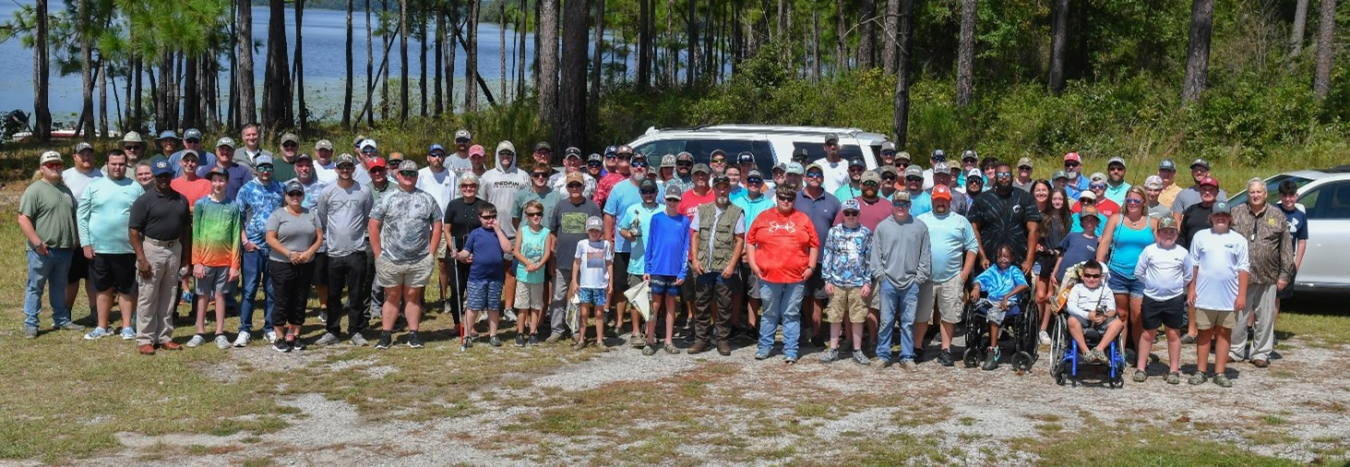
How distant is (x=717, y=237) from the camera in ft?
37.3

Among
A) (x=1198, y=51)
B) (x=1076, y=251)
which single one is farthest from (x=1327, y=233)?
(x=1198, y=51)

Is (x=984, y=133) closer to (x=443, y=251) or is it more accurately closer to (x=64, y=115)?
(x=443, y=251)

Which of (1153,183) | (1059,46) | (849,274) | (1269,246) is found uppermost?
(1059,46)

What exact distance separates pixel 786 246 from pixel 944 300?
1.48 m

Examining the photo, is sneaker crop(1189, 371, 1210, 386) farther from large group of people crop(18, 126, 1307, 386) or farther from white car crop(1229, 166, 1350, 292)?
white car crop(1229, 166, 1350, 292)

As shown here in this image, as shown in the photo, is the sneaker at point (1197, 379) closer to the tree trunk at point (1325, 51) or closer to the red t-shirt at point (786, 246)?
the red t-shirt at point (786, 246)

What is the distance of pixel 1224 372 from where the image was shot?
1056cm

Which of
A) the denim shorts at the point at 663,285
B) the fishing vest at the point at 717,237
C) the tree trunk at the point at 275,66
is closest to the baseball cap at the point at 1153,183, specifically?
the fishing vest at the point at 717,237

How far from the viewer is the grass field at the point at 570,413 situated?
8.05m

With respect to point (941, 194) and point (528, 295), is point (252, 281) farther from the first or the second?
point (941, 194)

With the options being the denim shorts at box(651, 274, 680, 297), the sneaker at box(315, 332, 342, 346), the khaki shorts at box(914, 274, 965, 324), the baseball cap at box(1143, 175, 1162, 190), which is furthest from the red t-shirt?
the sneaker at box(315, 332, 342, 346)

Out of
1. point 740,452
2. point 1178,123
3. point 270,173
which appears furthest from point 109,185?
point 1178,123

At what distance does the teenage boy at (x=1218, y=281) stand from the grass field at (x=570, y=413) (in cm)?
48

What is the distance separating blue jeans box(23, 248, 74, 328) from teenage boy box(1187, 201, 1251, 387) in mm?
10181
